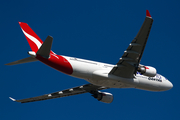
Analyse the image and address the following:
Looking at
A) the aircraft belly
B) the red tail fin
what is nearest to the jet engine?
the aircraft belly

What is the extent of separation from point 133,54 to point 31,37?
34.3 ft

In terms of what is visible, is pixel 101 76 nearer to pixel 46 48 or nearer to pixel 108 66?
pixel 108 66

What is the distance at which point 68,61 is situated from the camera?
28391 mm

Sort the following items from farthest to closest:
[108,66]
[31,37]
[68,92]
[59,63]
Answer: [68,92] < [108,66] < [31,37] < [59,63]

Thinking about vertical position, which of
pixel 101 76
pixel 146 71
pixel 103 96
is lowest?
pixel 103 96

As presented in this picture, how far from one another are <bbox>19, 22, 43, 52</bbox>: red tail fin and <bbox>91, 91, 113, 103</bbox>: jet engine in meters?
10.0

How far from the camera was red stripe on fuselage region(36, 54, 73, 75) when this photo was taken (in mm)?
27453

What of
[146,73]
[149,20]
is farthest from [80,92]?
[149,20]

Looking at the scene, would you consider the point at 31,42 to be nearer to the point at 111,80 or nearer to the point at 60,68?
the point at 60,68

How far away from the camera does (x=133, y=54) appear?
27.1 meters

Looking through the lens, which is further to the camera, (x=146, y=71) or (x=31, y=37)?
(x=31, y=37)

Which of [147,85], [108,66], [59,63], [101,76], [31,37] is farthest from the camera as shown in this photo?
[147,85]

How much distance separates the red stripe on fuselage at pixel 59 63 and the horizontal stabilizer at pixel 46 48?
0.61 metres

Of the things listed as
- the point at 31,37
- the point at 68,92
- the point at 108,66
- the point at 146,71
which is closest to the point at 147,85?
the point at 146,71
